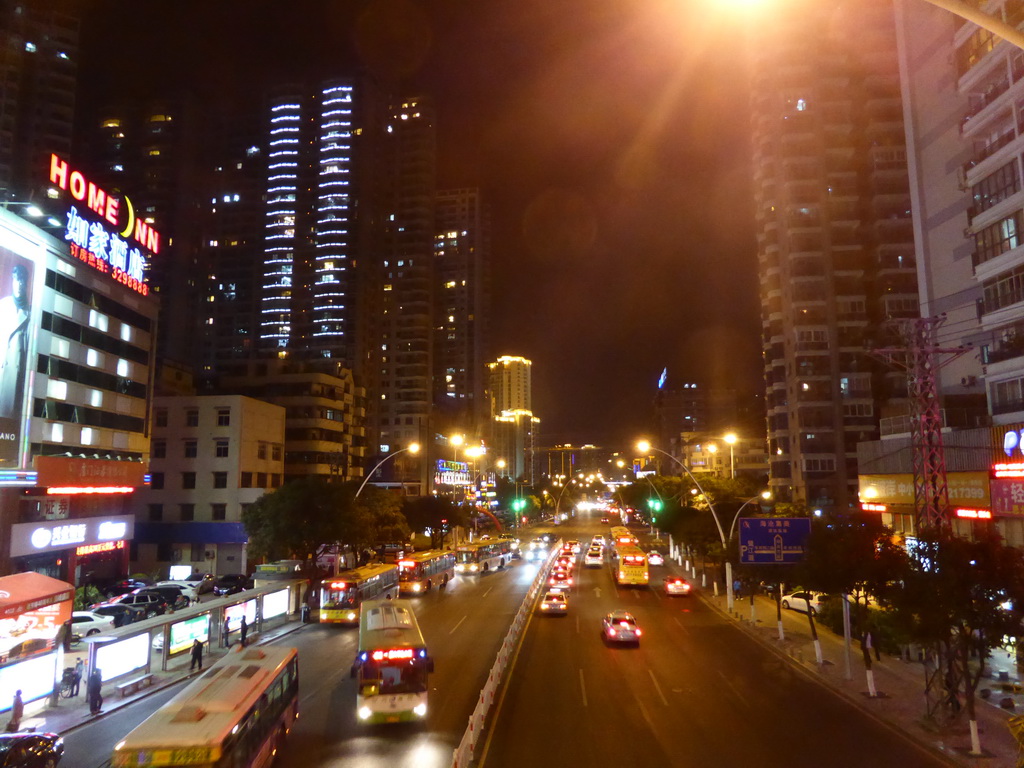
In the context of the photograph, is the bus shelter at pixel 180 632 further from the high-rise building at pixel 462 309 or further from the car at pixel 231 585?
the high-rise building at pixel 462 309

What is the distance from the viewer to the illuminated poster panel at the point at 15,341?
3410 cm

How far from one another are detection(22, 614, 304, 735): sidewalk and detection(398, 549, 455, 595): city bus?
734 inches

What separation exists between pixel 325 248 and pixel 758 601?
115374 mm

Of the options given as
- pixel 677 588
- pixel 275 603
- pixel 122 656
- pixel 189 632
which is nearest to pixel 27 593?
pixel 122 656

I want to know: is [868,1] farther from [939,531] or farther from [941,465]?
[939,531]

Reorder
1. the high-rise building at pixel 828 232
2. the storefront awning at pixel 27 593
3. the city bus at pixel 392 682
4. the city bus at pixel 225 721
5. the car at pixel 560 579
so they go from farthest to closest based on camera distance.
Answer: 1. the high-rise building at pixel 828 232
2. the car at pixel 560 579
3. the storefront awning at pixel 27 593
4. the city bus at pixel 392 682
5. the city bus at pixel 225 721

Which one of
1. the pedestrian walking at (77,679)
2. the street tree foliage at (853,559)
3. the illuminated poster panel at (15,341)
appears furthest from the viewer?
the illuminated poster panel at (15,341)

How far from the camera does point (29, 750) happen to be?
49.3 feet

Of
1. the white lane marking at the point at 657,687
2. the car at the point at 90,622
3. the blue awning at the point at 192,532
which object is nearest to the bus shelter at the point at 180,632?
the car at the point at 90,622

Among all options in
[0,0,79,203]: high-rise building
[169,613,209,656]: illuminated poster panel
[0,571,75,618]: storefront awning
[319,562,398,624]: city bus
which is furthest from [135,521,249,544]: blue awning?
[0,0,79,203]: high-rise building

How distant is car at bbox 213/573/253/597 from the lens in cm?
4791

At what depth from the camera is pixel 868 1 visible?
72188 millimetres

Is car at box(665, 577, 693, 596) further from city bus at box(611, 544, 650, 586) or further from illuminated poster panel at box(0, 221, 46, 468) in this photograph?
illuminated poster panel at box(0, 221, 46, 468)

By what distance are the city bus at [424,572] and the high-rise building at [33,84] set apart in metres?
89.2
